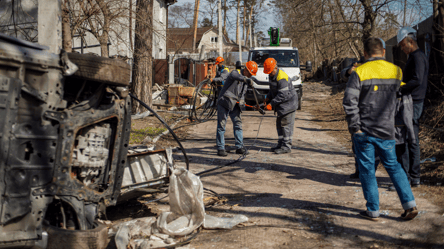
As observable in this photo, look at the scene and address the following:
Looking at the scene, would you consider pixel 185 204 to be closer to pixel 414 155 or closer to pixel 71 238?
pixel 71 238

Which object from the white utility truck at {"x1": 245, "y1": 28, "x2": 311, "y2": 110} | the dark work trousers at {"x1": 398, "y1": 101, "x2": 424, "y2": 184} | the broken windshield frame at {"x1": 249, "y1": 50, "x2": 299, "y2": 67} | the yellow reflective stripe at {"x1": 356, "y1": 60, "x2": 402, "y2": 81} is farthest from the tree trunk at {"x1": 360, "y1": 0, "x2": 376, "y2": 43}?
the yellow reflective stripe at {"x1": 356, "y1": 60, "x2": 402, "y2": 81}

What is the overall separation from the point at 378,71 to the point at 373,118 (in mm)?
513

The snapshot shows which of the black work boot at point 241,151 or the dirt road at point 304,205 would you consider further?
the black work boot at point 241,151

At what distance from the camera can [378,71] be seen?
4.20 m

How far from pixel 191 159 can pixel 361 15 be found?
1091cm

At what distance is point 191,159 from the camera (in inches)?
297

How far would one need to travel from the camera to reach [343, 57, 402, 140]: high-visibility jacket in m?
4.16

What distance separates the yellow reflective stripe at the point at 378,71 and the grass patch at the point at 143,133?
18.9 ft

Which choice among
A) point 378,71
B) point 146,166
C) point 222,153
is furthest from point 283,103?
point 146,166

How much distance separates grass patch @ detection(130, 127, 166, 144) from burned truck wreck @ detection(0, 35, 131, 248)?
5.18 meters

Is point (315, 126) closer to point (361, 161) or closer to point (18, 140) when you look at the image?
point (361, 161)

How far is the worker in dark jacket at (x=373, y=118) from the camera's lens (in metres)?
4.15

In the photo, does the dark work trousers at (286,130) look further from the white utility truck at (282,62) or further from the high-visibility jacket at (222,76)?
the white utility truck at (282,62)

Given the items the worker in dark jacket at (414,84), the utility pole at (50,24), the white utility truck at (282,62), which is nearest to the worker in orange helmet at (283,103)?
the worker in dark jacket at (414,84)
